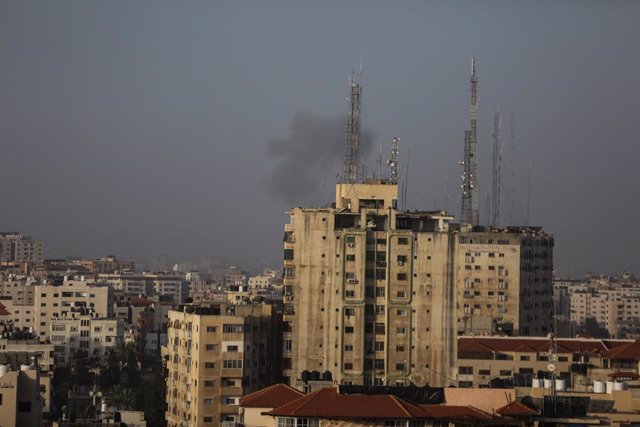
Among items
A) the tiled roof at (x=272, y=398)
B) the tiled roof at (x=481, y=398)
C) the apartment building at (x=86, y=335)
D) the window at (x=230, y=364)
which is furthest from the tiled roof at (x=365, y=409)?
the apartment building at (x=86, y=335)

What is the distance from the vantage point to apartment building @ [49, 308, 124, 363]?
111 m

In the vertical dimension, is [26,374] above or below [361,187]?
below

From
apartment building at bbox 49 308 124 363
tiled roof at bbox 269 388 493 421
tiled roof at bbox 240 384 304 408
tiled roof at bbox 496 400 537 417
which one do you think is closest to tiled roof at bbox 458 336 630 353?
tiled roof at bbox 240 384 304 408

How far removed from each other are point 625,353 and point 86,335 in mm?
46726

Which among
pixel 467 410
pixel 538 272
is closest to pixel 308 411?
pixel 467 410

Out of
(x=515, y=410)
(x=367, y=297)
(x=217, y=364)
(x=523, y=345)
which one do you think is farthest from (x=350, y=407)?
(x=523, y=345)

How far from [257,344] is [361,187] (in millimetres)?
8960

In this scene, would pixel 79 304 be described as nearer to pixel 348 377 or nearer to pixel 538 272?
pixel 538 272

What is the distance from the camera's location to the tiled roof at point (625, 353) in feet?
238

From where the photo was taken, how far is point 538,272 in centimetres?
10412

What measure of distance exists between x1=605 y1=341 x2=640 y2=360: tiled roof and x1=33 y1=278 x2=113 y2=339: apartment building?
53.1 meters

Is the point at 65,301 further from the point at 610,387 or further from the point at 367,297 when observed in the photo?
the point at 610,387

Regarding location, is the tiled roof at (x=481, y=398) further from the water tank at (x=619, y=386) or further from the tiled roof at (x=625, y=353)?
the tiled roof at (x=625, y=353)

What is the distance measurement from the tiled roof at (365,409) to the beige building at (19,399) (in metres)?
5.60
